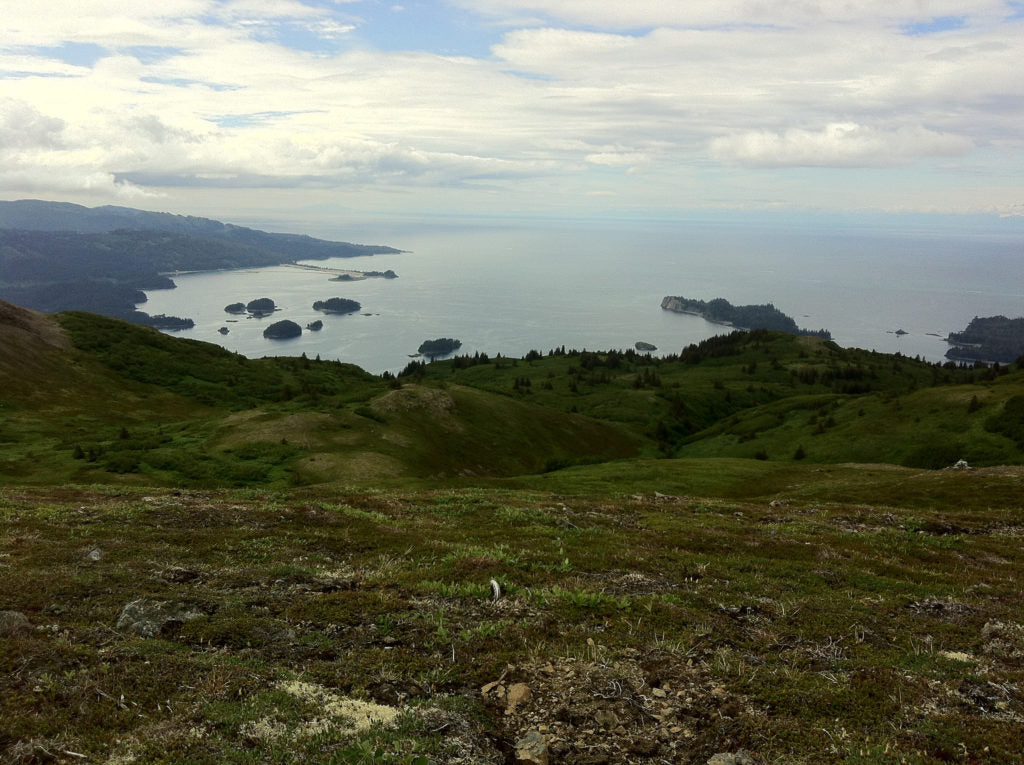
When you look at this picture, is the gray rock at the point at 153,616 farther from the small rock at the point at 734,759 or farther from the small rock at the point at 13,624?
the small rock at the point at 734,759

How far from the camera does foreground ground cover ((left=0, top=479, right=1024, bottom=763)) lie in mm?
8734

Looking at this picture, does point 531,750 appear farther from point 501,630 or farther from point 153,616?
point 153,616

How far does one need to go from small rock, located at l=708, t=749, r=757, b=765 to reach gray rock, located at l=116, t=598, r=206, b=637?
1150 cm

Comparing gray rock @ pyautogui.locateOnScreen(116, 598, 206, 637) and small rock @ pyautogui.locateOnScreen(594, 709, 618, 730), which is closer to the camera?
small rock @ pyautogui.locateOnScreen(594, 709, 618, 730)

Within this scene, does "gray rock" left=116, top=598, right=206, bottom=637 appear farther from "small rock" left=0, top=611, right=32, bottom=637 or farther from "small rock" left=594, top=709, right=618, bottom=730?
"small rock" left=594, top=709, right=618, bottom=730

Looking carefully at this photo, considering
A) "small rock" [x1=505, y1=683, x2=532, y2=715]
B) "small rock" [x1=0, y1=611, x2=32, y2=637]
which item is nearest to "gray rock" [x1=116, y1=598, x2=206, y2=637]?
"small rock" [x1=0, y1=611, x2=32, y2=637]

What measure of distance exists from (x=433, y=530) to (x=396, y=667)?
14.6m

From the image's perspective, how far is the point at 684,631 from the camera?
1324 centimetres

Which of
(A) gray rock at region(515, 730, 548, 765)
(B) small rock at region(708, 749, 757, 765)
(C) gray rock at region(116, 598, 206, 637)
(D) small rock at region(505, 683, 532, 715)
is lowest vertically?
(C) gray rock at region(116, 598, 206, 637)

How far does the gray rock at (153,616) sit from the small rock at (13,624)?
1.64 m

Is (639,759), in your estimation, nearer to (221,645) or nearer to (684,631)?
(684,631)

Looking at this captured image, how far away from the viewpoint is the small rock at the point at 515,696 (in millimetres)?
9773

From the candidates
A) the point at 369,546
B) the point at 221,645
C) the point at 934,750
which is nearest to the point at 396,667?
the point at 221,645

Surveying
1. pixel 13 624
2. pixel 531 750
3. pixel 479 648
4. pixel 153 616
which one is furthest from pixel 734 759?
pixel 13 624
